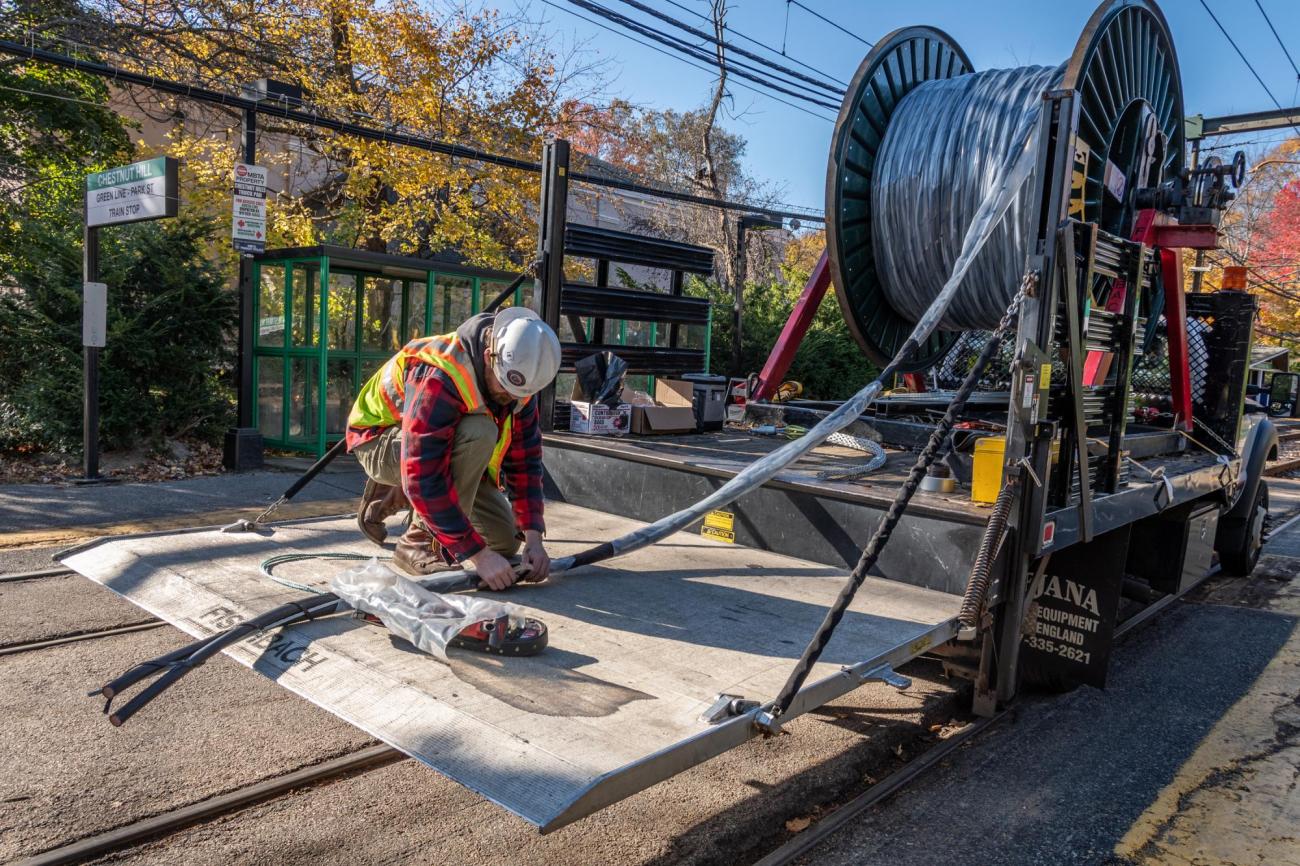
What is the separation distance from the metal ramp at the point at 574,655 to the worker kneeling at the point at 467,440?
1.09 ft

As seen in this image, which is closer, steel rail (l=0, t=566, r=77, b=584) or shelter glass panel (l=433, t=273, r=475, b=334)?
steel rail (l=0, t=566, r=77, b=584)

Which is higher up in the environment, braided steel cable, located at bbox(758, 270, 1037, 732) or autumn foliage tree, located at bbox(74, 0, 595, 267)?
autumn foliage tree, located at bbox(74, 0, 595, 267)

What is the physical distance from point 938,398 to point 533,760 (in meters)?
5.06

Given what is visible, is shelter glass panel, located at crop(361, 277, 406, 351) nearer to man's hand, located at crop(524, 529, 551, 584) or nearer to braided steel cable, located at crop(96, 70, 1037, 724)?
braided steel cable, located at crop(96, 70, 1037, 724)

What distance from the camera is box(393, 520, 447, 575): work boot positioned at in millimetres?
3838

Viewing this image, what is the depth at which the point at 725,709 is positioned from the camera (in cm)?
252

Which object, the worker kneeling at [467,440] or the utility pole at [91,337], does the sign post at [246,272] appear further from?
the worker kneeling at [467,440]

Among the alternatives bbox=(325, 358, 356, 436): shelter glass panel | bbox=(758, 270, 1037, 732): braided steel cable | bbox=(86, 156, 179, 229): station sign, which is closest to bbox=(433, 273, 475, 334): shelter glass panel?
bbox=(325, 358, 356, 436): shelter glass panel

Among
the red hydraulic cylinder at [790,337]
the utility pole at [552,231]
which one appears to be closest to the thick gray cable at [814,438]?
the utility pole at [552,231]

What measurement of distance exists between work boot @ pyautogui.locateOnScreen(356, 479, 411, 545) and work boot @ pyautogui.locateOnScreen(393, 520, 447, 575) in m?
0.32

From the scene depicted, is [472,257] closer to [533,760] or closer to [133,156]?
[133,156]

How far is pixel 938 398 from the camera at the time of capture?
21.5 ft

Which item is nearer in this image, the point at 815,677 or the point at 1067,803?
the point at 815,677

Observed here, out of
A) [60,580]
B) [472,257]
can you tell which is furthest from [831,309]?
[60,580]
